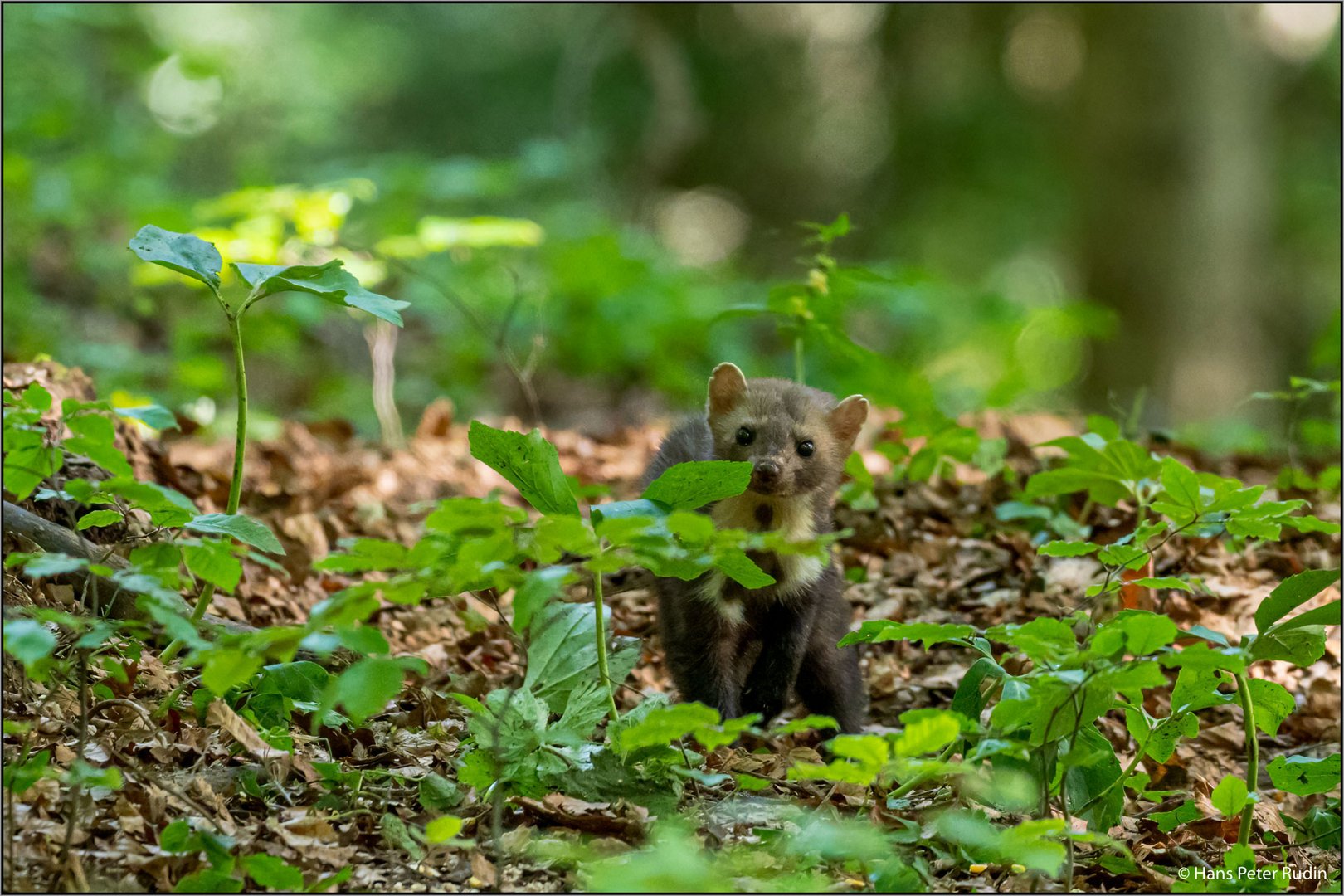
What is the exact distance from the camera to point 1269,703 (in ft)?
12.1

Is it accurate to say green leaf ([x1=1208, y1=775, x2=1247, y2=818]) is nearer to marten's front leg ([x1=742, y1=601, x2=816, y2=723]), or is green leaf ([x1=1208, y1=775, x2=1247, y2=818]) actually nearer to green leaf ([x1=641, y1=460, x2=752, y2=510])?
green leaf ([x1=641, y1=460, x2=752, y2=510])

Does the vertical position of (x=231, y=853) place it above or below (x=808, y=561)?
below

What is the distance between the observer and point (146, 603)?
9.08ft

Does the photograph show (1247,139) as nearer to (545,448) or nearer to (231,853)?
(545,448)

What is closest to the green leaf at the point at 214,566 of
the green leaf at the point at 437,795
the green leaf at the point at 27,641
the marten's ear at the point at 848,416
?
the green leaf at the point at 27,641

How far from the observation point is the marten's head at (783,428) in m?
4.91

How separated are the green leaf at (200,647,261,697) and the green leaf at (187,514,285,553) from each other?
546 millimetres

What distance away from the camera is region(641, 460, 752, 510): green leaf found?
341 centimetres

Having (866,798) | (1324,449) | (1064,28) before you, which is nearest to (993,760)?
(866,798)

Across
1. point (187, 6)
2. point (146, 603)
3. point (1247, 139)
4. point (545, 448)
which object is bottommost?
point (146, 603)

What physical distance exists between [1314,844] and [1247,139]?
11.3 meters

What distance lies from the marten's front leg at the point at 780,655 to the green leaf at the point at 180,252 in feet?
8.16

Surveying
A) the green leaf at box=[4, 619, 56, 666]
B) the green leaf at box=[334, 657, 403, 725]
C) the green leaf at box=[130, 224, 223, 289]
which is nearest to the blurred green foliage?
the green leaf at box=[130, 224, 223, 289]

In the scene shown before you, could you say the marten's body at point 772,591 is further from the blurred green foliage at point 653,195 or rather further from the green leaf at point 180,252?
the green leaf at point 180,252
